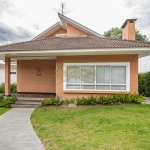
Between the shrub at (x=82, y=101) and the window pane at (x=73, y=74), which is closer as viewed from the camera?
the shrub at (x=82, y=101)

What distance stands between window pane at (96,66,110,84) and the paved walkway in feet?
20.1

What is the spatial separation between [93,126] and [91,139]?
4.29ft

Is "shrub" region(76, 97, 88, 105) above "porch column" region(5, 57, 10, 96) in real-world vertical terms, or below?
below

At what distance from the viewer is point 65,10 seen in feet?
71.0

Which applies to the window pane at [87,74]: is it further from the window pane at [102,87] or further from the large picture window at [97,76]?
the window pane at [102,87]

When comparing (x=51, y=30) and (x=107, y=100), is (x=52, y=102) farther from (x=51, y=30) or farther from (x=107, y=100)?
(x=51, y=30)

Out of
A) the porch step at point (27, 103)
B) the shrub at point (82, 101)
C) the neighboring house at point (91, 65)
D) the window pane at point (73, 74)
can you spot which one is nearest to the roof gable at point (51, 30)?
the neighboring house at point (91, 65)

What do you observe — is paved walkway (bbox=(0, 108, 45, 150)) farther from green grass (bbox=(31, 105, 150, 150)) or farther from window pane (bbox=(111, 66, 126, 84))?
window pane (bbox=(111, 66, 126, 84))

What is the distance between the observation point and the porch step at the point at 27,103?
35.3ft

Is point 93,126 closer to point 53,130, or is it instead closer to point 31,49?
point 53,130

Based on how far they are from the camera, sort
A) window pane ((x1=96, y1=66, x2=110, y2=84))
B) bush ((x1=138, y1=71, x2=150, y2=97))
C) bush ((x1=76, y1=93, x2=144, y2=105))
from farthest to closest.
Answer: bush ((x1=138, y1=71, x2=150, y2=97)) < window pane ((x1=96, y1=66, x2=110, y2=84)) < bush ((x1=76, y1=93, x2=144, y2=105))

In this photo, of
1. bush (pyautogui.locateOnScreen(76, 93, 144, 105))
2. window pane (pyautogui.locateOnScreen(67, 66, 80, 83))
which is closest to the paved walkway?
bush (pyautogui.locateOnScreen(76, 93, 144, 105))

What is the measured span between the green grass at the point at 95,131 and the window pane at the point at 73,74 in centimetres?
378

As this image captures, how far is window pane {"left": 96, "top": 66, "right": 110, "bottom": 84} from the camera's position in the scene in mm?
11251
